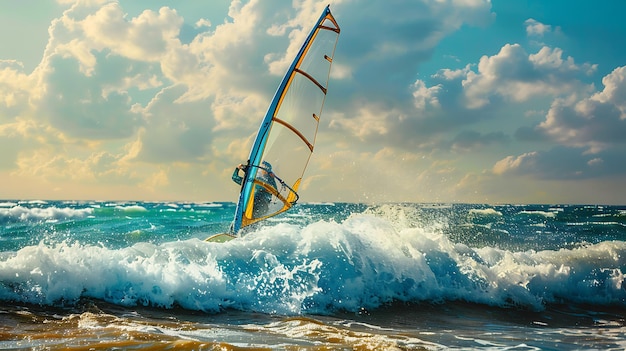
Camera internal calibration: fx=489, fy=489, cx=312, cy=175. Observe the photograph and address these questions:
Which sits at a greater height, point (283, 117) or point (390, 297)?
point (283, 117)

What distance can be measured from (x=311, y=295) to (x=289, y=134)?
11.4 ft

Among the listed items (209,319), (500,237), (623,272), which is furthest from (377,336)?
(500,237)

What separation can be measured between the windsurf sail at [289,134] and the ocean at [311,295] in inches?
27.9

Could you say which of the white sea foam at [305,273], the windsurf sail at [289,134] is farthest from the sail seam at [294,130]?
the white sea foam at [305,273]

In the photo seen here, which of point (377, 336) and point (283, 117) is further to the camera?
point (283, 117)

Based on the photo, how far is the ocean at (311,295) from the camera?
19.3 ft

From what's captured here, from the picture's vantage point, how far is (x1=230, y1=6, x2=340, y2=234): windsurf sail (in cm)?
991

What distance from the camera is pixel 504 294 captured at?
31.3 feet

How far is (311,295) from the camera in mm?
8258

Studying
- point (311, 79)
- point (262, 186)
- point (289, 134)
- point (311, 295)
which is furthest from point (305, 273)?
point (311, 79)

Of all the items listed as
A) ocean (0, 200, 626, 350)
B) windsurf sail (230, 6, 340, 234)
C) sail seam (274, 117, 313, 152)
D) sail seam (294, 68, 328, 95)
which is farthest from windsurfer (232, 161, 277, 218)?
sail seam (294, 68, 328, 95)

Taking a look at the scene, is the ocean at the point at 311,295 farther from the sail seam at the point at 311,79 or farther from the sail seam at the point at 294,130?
the sail seam at the point at 311,79

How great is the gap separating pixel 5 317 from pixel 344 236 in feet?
19.0

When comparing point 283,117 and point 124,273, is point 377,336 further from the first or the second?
point 283,117
